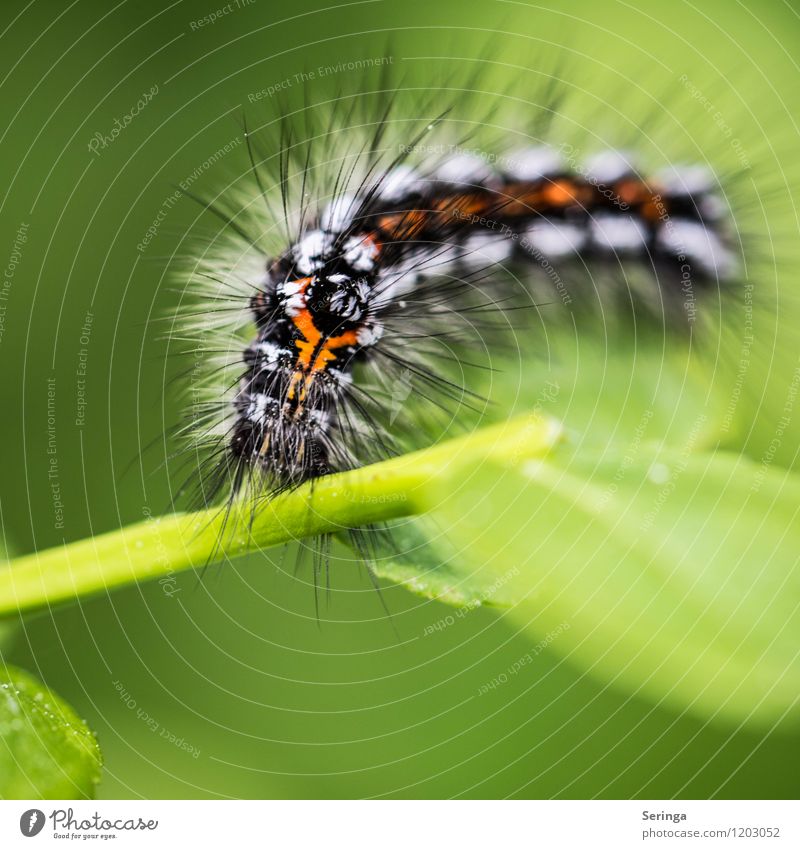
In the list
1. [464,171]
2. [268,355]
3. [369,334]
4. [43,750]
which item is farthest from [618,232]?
[43,750]

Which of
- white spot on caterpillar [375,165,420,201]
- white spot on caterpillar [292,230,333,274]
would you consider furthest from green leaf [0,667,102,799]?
white spot on caterpillar [375,165,420,201]

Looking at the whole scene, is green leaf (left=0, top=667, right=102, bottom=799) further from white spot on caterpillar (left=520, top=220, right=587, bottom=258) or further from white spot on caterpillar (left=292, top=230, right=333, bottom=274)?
white spot on caterpillar (left=520, top=220, right=587, bottom=258)

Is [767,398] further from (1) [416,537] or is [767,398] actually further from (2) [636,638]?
(1) [416,537]

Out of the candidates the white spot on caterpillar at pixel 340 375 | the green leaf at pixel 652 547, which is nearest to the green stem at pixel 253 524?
the green leaf at pixel 652 547
